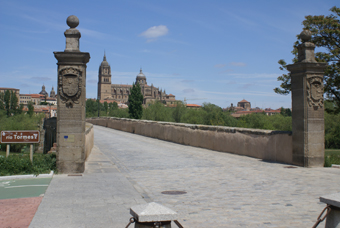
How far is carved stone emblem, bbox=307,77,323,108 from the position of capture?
34.7 feet

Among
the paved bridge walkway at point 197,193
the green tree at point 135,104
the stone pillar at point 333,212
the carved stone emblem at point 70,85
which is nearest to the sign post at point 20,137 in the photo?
the carved stone emblem at point 70,85

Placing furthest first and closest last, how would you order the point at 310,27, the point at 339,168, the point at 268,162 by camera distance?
the point at 310,27 → the point at 268,162 → the point at 339,168

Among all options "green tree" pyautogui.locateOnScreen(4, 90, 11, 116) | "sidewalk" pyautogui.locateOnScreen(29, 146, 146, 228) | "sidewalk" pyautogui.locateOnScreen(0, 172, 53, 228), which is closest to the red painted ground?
"sidewalk" pyautogui.locateOnScreen(0, 172, 53, 228)

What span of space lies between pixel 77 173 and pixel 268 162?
6.24m

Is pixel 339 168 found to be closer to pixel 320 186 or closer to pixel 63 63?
pixel 320 186

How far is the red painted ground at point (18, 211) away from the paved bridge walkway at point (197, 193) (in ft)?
0.49

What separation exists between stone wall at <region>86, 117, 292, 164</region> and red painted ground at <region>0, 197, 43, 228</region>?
804 cm

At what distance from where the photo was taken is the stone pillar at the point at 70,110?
9320mm

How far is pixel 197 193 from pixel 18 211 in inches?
135

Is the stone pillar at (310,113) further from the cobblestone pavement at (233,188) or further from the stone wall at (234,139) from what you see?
the stone wall at (234,139)

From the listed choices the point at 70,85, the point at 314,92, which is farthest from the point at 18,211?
the point at 314,92

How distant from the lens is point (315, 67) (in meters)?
10.6

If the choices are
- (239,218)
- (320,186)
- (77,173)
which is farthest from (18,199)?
(320,186)

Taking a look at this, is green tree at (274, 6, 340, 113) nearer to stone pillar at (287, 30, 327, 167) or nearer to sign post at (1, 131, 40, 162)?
stone pillar at (287, 30, 327, 167)
